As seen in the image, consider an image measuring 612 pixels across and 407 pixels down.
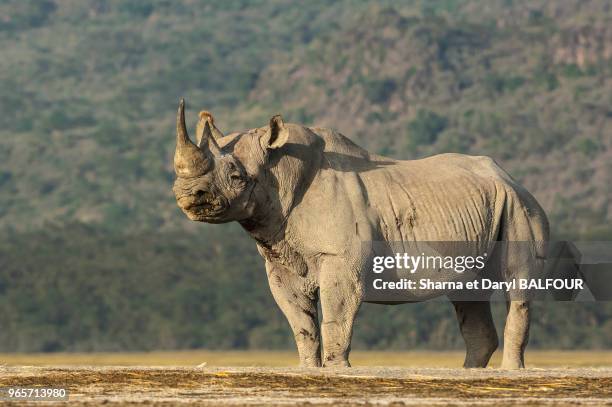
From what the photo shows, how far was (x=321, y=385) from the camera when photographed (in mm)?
16438

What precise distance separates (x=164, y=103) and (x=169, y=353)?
9325cm

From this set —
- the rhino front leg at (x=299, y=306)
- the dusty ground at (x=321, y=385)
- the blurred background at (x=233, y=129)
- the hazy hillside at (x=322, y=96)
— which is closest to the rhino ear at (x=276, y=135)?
the rhino front leg at (x=299, y=306)

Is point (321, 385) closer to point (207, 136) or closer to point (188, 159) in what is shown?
point (188, 159)

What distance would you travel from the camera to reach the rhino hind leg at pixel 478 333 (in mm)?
20625

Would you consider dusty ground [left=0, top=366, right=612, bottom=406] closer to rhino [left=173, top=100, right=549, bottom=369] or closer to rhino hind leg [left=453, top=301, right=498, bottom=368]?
rhino [left=173, top=100, right=549, bottom=369]

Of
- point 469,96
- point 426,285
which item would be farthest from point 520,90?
point 426,285

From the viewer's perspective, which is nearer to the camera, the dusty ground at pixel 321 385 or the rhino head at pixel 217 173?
the dusty ground at pixel 321 385

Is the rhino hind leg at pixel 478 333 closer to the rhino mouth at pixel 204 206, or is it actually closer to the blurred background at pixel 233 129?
the rhino mouth at pixel 204 206

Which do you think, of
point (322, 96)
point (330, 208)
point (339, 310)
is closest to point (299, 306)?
point (339, 310)

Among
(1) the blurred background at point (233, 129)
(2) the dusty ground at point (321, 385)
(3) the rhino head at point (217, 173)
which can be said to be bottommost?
(2) the dusty ground at point (321, 385)

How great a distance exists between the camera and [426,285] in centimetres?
1933

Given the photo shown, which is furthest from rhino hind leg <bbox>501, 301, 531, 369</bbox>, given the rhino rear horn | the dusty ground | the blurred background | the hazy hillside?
the hazy hillside

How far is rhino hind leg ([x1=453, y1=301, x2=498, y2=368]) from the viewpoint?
67.7ft

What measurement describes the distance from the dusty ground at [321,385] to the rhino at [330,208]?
51.7 inches
